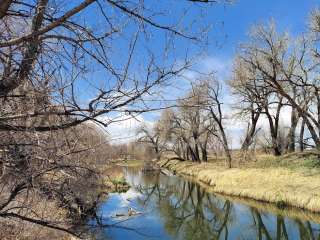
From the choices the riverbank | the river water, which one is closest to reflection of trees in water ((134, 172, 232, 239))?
the river water

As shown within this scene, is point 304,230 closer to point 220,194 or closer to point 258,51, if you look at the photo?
point 220,194

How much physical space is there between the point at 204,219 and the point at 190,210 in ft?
8.79

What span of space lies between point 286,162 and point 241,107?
Answer: 20.6 feet

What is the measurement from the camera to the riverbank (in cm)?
1853

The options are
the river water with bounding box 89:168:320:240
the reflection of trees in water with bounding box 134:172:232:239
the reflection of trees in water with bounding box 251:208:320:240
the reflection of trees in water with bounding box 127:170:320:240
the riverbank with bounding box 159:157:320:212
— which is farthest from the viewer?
the riverbank with bounding box 159:157:320:212

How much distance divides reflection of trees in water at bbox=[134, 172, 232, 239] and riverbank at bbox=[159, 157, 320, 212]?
1325mm

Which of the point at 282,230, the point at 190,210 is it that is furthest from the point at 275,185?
the point at 282,230

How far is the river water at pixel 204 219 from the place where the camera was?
15.2 metres

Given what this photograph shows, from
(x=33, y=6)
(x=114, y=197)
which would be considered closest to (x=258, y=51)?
(x=114, y=197)

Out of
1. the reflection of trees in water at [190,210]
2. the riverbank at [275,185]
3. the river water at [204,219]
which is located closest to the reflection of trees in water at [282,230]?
the river water at [204,219]

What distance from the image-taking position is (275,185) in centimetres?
2222

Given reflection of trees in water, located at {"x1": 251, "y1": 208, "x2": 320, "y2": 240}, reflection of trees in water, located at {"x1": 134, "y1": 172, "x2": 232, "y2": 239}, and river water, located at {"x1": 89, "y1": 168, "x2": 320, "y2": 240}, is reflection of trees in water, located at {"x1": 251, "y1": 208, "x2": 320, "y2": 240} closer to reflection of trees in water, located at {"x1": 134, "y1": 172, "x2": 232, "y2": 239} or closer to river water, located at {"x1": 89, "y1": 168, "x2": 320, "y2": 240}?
river water, located at {"x1": 89, "y1": 168, "x2": 320, "y2": 240}

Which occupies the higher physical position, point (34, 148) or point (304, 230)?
point (34, 148)

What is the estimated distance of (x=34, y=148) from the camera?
3225 millimetres
